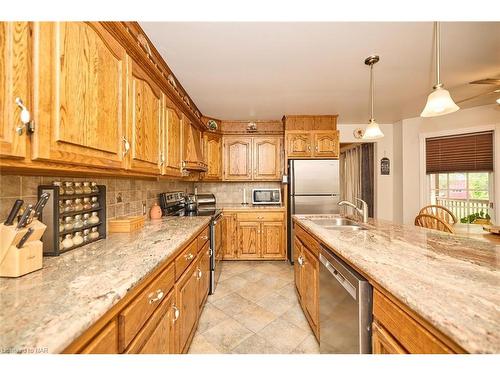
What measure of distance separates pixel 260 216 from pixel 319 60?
7.49ft

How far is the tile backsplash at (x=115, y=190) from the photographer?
0.95 m

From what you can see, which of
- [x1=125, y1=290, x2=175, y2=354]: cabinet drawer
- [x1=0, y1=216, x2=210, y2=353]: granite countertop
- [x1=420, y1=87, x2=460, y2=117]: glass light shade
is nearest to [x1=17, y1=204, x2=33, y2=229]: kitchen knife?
[x1=0, y1=216, x2=210, y2=353]: granite countertop

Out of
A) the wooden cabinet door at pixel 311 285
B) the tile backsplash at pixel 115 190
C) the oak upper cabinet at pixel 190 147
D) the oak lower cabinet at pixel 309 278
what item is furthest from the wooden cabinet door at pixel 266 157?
the wooden cabinet door at pixel 311 285

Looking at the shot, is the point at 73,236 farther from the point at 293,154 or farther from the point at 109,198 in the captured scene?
the point at 293,154

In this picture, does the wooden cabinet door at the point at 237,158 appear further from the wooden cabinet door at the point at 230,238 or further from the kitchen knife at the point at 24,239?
the kitchen knife at the point at 24,239

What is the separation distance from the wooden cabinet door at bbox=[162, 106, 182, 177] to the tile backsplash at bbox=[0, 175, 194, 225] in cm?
41

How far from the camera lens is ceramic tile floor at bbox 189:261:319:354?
158 centimetres

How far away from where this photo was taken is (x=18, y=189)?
0.99m

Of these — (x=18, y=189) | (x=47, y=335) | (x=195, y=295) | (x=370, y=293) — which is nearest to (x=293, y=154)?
(x=195, y=295)

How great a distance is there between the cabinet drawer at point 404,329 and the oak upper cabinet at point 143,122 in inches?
56.4

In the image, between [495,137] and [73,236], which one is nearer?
[73,236]
